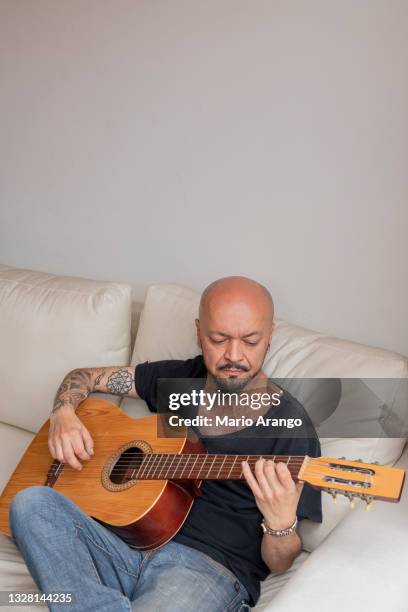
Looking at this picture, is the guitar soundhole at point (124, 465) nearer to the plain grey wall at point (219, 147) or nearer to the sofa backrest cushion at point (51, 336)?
the sofa backrest cushion at point (51, 336)

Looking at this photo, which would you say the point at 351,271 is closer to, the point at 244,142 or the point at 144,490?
the point at 244,142

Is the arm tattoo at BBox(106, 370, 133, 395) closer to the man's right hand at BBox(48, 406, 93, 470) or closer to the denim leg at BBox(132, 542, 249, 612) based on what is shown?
the man's right hand at BBox(48, 406, 93, 470)

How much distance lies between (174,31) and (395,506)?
5.13 ft

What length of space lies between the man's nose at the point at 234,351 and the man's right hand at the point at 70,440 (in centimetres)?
42

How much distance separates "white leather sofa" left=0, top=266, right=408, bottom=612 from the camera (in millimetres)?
1490

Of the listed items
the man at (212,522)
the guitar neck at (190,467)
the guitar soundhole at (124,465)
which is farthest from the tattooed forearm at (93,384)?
the guitar neck at (190,467)

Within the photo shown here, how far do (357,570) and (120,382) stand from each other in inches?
36.7

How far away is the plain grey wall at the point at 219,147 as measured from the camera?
212cm

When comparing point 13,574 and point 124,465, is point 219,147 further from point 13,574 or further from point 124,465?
point 13,574

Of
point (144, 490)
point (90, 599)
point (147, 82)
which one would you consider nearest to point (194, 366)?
point (144, 490)

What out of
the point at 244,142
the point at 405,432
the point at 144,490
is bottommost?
the point at 144,490

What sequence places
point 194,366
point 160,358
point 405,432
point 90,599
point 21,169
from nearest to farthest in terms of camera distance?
point 90,599
point 405,432
point 194,366
point 160,358
point 21,169

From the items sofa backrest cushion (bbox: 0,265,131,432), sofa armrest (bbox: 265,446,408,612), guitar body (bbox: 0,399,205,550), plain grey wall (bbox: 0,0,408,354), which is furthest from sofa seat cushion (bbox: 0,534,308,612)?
plain grey wall (bbox: 0,0,408,354)

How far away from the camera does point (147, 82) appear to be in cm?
255
